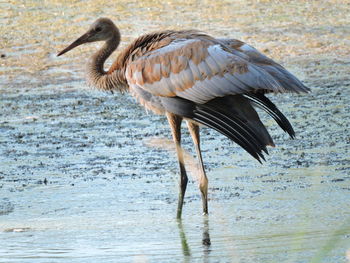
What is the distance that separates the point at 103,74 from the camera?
712 centimetres

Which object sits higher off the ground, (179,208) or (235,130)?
(235,130)

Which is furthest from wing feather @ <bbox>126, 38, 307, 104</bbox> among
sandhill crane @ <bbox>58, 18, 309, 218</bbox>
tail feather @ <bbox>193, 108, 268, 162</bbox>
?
tail feather @ <bbox>193, 108, 268, 162</bbox>

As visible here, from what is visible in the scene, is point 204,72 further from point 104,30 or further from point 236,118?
point 104,30

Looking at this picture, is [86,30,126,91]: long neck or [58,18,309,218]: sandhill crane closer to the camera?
[58,18,309,218]: sandhill crane

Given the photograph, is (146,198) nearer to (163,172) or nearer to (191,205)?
(191,205)

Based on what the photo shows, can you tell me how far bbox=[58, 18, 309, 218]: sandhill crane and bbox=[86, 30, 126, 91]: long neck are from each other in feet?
0.42

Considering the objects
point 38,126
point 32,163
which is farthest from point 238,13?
point 32,163

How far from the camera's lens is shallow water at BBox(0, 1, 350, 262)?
5.44 m

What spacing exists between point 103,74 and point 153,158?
39.2 inches

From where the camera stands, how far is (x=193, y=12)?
12.6 m

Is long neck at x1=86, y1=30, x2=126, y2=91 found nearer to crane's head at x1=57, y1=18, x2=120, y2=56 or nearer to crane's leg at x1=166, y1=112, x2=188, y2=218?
crane's head at x1=57, y1=18, x2=120, y2=56

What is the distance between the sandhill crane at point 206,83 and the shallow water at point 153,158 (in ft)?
1.37

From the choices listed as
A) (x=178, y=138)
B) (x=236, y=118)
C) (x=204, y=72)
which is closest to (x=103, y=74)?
(x=178, y=138)

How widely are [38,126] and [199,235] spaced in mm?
3676
